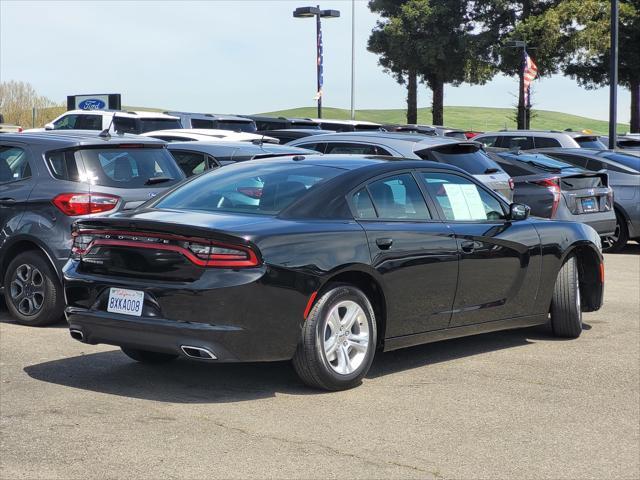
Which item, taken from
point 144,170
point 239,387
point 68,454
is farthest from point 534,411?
point 144,170

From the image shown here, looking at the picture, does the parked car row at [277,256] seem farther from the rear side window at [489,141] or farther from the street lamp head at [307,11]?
the street lamp head at [307,11]

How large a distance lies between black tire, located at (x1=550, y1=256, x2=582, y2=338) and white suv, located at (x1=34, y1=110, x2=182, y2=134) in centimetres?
1557

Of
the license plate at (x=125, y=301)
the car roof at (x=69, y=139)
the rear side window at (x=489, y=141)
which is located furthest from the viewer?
the rear side window at (x=489, y=141)

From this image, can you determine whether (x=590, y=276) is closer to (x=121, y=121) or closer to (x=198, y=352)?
(x=198, y=352)

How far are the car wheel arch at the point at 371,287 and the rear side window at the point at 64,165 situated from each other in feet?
10.7

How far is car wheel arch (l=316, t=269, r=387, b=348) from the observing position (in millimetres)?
6930

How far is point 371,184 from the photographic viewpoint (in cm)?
742

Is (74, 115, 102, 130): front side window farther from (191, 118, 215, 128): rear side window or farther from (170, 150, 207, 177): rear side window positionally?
(170, 150, 207, 177): rear side window

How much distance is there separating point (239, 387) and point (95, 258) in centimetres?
124

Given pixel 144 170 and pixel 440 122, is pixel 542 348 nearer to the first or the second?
pixel 144 170

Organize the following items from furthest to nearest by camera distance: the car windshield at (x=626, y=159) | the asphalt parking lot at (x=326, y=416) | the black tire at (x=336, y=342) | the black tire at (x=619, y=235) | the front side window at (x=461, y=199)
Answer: the car windshield at (x=626, y=159)
the black tire at (x=619, y=235)
the front side window at (x=461, y=199)
the black tire at (x=336, y=342)
the asphalt parking lot at (x=326, y=416)

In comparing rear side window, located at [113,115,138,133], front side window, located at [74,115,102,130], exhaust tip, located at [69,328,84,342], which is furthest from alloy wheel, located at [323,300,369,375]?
front side window, located at [74,115,102,130]

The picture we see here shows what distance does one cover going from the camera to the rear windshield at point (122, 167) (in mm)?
9336

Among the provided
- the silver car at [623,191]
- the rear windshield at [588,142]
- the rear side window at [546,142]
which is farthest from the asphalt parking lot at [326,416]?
the rear windshield at [588,142]
